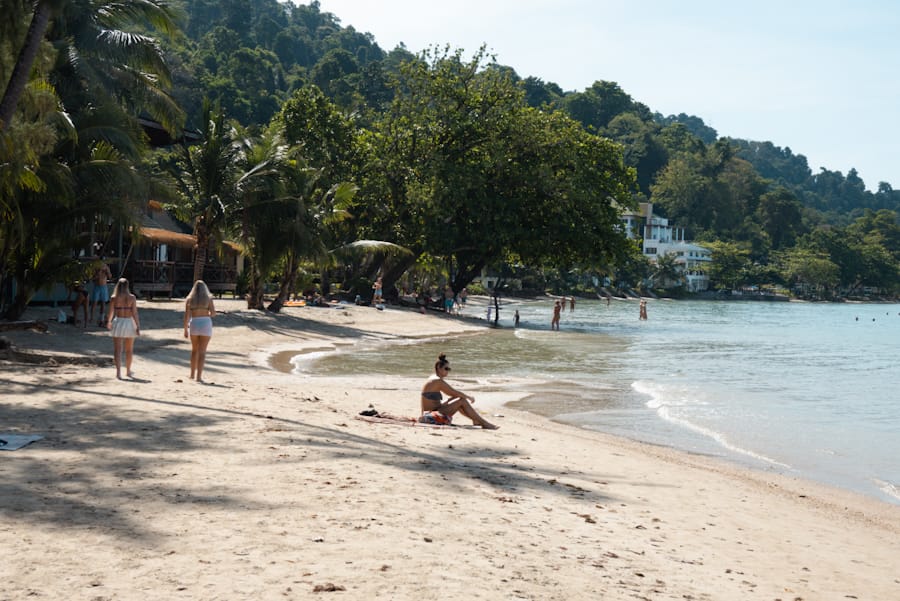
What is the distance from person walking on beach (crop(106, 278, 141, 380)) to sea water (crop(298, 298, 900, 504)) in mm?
6689

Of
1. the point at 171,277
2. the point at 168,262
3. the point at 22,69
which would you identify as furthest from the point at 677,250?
the point at 22,69

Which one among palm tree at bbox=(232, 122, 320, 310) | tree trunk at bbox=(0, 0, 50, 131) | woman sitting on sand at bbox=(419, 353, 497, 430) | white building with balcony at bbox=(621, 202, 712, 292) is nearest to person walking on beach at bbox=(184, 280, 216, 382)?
woman sitting on sand at bbox=(419, 353, 497, 430)

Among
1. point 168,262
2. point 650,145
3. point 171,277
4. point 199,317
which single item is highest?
point 650,145

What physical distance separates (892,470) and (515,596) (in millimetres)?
9269

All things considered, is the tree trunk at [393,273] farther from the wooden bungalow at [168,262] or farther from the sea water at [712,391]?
the sea water at [712,391]

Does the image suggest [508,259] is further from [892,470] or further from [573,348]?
[892,470]

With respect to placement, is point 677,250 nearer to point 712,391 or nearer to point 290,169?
point 290,169

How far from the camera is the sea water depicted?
12.9 m

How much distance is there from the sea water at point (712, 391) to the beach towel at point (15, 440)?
850 cm

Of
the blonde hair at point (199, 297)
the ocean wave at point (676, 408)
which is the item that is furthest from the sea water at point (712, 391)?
the blonde hair at point (199, 297)

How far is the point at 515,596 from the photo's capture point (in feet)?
15.7

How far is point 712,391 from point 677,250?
12794cm

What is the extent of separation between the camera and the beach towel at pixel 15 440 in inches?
289

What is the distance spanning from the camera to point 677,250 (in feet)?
471
